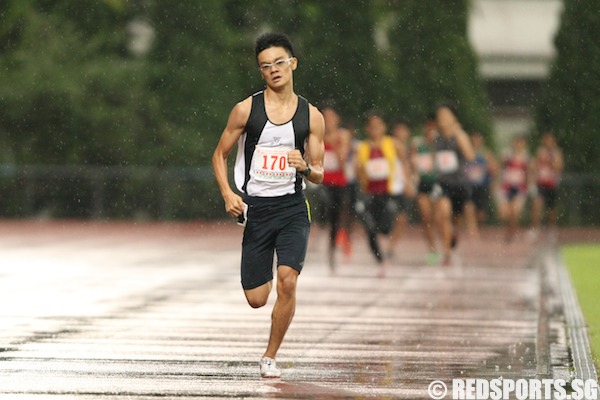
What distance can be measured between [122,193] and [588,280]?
56.1ft

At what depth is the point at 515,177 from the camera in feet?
105

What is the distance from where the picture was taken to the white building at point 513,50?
4681 centimetres

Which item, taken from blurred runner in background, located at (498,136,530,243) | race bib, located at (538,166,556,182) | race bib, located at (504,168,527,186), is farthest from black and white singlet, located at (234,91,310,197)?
race bib, located at (504,168,527,186)

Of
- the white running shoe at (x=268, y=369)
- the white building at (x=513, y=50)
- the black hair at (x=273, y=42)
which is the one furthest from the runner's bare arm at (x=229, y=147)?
the white building at (x=513, y=50)

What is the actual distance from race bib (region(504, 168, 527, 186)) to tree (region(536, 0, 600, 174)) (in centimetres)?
269

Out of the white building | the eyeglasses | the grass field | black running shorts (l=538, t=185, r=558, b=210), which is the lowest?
the grass field

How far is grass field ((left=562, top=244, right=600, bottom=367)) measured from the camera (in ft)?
42.4

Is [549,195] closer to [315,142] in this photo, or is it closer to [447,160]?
[447,160]

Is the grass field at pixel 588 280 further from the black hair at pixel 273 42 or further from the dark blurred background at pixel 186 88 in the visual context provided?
the dark blurred background at pixel 186 88

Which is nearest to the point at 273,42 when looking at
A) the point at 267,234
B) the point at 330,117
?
the point at 267,234

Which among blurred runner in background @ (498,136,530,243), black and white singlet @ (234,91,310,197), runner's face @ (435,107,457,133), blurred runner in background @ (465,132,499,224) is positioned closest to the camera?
black and white singlet @ (234,91,310,197)

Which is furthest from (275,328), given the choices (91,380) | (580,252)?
(580,252)

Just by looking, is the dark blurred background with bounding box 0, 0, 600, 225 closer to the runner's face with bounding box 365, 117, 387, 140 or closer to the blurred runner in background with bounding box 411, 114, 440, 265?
the blurred runner in background with bounding box 411, 114, 440, 265

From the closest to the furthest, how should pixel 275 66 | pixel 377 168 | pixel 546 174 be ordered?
1. pixel 275 66
2. pixel 377 168
3. pixel 546 174
